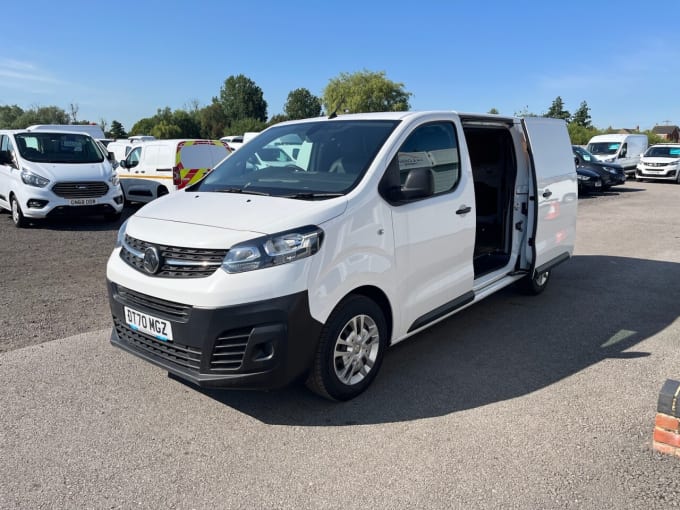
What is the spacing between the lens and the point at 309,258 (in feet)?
10.0

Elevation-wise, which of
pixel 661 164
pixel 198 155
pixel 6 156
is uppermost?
pixel 6 156

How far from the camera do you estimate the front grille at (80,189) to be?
10309 mm

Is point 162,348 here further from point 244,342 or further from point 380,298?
point 380,298

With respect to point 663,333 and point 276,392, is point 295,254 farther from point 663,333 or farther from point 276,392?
point 663,333

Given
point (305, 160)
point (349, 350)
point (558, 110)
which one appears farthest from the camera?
point (558, 110)

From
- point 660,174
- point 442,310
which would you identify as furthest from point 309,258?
point 660,174

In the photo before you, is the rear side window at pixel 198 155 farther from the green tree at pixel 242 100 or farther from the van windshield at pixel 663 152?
the green tree at pixel 242 100

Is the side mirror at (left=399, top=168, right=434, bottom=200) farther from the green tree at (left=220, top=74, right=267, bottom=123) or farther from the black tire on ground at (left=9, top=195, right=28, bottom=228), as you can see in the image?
the green tree at (left=220, top=74, right=267, bottom=123)

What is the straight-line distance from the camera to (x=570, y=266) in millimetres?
7730

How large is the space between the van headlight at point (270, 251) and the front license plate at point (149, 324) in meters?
0.57

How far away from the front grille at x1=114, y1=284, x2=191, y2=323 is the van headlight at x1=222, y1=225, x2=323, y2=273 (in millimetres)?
378

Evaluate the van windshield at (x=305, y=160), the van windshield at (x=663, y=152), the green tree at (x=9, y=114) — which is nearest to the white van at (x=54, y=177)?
the van windshield at (x=305, y=160)

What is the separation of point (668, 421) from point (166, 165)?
11.4 metres

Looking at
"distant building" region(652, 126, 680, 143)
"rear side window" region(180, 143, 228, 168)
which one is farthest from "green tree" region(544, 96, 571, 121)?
"rear side window" region(180, 143, 228, 168)
